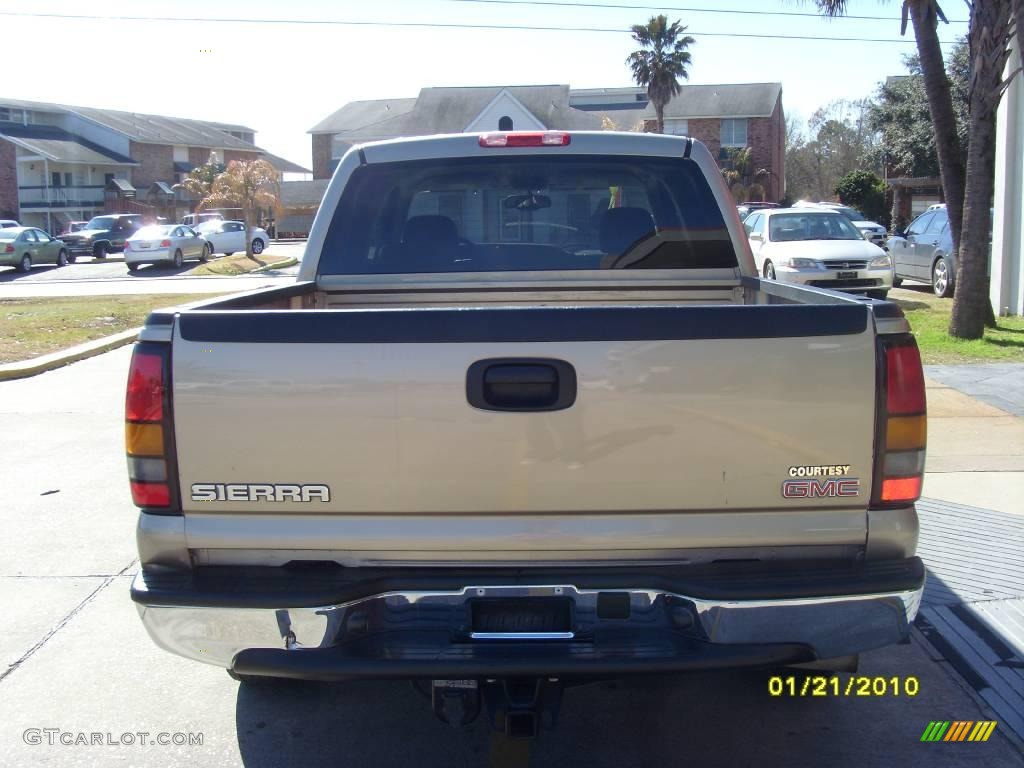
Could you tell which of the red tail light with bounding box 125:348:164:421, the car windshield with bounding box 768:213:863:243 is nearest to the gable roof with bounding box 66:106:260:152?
the car windshield with bounding box 768:213:863:243

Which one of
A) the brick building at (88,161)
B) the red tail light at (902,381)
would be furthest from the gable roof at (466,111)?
the red tail light at (902,381)

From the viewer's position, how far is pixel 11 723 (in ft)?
13.4

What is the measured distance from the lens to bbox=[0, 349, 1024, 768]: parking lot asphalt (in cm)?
383

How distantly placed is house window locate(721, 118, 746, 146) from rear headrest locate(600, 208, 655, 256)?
179 feet

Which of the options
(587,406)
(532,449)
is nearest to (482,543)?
(532,449)

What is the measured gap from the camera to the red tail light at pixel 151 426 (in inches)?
122

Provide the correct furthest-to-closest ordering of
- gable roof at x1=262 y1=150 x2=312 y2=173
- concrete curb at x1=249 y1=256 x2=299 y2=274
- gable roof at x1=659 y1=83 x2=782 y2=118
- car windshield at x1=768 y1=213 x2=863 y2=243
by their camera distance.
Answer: gable roof at x1=262 y1=150 x2=312 y2=173, gable roof at x1=659 y1=83 x2=782 y2=118, concrete curb at x1=249 y1=256 x2=299 y2=274, car windshield at x1=768 y1=213 x2=863 y2=243

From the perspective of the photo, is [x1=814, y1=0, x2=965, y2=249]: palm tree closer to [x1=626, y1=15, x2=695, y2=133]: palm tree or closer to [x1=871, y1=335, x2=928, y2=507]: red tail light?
[x1=871, y1=335, x2=928, y2=507]: red tail light

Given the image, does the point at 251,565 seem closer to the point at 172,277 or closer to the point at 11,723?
the point at 11,723

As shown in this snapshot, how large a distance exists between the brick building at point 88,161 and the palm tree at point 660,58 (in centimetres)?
2183

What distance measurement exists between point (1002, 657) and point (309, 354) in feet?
10.8

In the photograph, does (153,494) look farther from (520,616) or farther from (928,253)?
(928,253)

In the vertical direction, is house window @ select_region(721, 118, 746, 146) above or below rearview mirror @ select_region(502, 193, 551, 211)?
above

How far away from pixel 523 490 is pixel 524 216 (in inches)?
96.0
